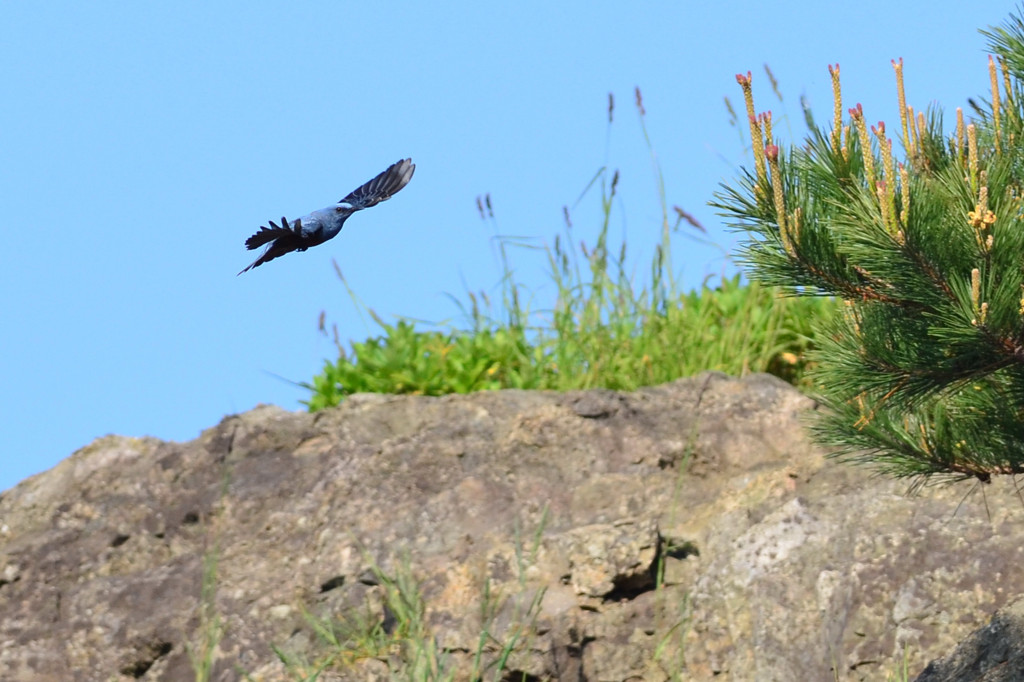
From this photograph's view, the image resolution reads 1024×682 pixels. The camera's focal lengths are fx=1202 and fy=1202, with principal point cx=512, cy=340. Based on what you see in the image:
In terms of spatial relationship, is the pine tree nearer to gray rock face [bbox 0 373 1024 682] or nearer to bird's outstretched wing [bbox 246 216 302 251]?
gray rock face [bbox 0 373 1024 682]

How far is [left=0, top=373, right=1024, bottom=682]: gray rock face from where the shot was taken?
13.3 ft

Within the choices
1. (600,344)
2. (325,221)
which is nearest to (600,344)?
(600,344)

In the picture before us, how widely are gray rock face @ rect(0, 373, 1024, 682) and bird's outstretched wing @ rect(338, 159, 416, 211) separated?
1.20 metres

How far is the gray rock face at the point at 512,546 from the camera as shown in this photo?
159 inches

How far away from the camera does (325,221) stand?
10.9ft

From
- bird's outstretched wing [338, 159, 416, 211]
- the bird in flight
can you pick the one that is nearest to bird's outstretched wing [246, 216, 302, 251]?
the bird in flight

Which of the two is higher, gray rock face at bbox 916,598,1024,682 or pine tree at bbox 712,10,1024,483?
pine tree at bbox 712,10,1024,483

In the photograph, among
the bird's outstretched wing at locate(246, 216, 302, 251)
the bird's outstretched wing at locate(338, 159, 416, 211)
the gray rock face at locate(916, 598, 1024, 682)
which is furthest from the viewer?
the bird's outstretched wing at locate(338, 159, 416, 211)

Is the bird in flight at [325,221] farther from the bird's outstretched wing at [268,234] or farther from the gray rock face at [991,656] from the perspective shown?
the gray rock face at [991,656]

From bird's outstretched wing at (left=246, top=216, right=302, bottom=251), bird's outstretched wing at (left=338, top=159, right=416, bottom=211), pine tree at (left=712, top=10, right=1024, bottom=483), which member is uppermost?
bird's outstretched wing at (left=338, top=159, right=416, bottom=211)

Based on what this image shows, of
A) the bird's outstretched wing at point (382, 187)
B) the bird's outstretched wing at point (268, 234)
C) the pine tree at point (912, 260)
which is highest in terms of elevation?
the bird's outstretched wing at point (382, 187)

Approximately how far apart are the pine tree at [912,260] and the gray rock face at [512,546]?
0.40 metres

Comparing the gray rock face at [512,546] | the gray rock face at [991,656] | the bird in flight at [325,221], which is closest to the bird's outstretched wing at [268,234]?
the bird in flight at [325,221]

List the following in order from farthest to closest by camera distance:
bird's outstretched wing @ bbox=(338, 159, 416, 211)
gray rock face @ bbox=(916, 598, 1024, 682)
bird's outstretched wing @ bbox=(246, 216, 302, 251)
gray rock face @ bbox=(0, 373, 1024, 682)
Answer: gray rock face @ bbox=(0, 373, 1024, 682)
bird's outstretched wing @ bbox=(338, 159, 416, 211)
gray rock face @ bbox=(916, 598, 1024, 682)
bird's outstretched wing @ bbox=(246, 216, 302, 251)
